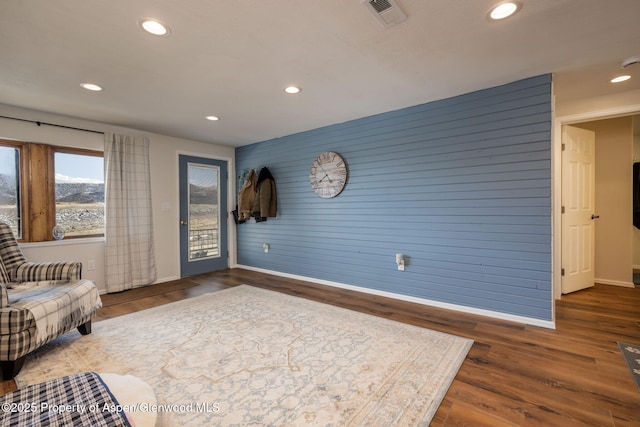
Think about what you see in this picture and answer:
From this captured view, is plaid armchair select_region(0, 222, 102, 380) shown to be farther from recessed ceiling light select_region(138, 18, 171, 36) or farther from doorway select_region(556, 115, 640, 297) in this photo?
doorway select_region(556, 115, 640, 297)

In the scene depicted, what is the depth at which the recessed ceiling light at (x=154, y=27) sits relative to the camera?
181 centimetres

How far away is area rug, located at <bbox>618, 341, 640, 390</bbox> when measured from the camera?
1935mm

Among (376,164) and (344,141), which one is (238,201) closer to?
(344,141)

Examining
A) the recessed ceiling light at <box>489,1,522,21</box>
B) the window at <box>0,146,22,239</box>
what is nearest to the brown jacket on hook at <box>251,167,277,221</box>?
the window at <box>0,146,22,239</box>

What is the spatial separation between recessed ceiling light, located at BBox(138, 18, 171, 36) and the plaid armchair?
2.14 m

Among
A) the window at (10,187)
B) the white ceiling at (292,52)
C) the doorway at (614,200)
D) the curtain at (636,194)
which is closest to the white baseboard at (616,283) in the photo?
the doorway at (614,200)

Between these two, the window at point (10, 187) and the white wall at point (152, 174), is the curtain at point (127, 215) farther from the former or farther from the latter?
the window at point (10, 187)

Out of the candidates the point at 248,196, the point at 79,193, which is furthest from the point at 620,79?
the point at 79,193

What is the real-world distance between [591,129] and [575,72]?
94.4 inches

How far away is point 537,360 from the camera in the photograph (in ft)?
6.99

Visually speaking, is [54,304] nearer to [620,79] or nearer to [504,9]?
[504,9]

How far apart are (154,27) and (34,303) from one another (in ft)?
7.22

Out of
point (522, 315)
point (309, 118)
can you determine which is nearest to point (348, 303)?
point (522, 315)

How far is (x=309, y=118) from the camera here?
12.7ft
